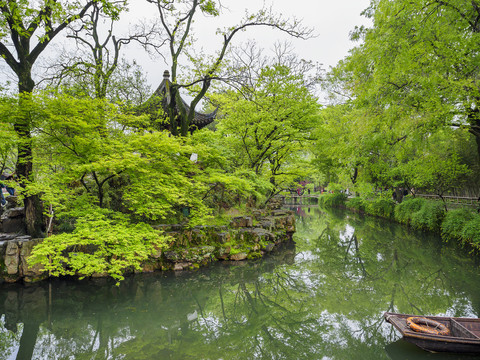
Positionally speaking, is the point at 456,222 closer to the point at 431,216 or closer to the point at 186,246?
the point at 431,216

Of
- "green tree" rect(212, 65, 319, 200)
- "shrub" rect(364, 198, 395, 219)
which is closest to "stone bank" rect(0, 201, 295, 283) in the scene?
"green tree" rect(212, 65, 319, 200)

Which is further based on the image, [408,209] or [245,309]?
[408,209]

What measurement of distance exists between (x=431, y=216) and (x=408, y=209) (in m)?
2.58

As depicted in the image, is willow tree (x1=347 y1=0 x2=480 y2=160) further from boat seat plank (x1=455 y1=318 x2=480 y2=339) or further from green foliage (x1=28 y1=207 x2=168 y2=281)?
green foliage (x1=28 y1=207 x2=168 y2=281)

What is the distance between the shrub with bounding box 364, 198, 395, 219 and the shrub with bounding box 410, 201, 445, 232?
3.88 meters

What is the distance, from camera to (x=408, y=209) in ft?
49.1

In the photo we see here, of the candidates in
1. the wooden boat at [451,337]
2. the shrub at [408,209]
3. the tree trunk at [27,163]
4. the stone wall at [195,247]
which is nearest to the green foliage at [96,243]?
the stone wall at [195,247]

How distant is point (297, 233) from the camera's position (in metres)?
15.2

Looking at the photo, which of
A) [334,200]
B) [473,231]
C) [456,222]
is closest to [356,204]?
[334,200]

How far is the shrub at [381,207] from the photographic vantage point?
57.8 feet

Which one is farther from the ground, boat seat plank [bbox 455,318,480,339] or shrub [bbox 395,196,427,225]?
shrub [bbox 395,196,427,225]

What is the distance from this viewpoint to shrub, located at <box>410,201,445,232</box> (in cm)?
1241

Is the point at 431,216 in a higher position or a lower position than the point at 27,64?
lower

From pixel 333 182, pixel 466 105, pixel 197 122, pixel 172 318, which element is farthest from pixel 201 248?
→ pixel 333 182
